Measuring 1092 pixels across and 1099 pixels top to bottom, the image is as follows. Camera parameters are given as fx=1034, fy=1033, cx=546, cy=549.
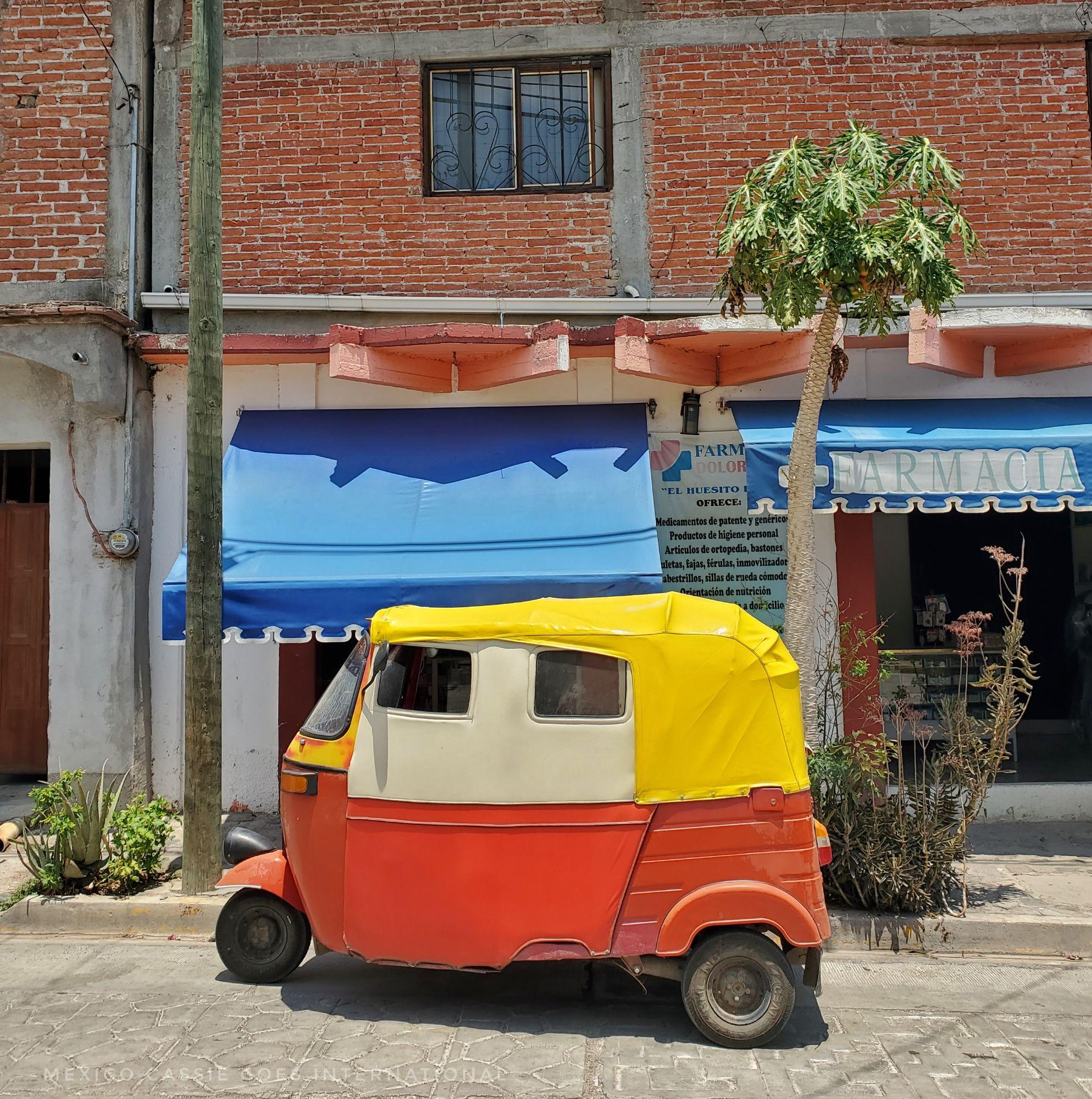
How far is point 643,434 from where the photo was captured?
28.3ft

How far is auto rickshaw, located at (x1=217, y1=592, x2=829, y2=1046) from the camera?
4703mm

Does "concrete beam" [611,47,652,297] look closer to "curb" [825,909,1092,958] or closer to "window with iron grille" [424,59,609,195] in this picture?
"window with iron grille" [424,59,609,195]

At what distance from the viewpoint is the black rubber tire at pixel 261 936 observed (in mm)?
5402

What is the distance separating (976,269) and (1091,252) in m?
1.00

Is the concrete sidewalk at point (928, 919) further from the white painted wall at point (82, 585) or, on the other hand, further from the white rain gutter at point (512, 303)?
the white rain gutter at point (512, 303)

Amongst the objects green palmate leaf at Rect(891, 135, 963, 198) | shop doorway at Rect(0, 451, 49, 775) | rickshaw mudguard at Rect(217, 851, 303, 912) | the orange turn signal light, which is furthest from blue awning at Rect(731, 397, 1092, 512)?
shop doorway at Rect(0, 451, 49, 775)

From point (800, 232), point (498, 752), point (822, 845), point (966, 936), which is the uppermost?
point (800, 232)

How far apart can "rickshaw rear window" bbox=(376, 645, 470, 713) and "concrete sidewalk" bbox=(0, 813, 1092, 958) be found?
2.51 m

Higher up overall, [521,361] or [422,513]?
[521,361]

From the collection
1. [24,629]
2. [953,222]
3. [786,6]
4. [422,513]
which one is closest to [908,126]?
[786,6]

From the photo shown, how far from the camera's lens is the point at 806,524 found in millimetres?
6445

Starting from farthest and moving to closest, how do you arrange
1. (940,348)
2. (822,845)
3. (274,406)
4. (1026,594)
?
(1026,594) < (274,406) < (940,348) < (822,845)

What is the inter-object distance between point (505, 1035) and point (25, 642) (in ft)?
22.1

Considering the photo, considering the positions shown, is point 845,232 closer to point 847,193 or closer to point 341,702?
point 847,193
